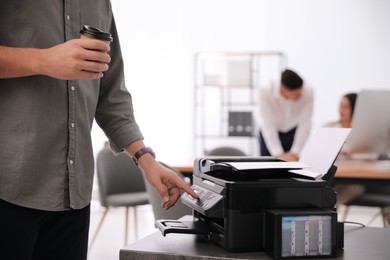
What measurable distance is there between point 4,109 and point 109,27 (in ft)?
1.55

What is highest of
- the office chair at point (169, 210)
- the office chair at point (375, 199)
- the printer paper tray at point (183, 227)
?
the printer paper tray at point (183, 227)

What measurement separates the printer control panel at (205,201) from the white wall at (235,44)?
5.29m

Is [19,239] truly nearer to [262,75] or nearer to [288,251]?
[288,251]

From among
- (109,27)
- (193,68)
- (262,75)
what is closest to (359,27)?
(262,75)

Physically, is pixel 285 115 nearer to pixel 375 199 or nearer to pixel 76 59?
pixel 375 199

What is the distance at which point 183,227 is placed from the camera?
146cm

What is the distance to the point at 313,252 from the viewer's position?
1.31m

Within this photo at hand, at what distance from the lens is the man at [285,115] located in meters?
4.68

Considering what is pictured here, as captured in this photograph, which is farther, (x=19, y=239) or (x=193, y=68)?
(x=193, y=68)

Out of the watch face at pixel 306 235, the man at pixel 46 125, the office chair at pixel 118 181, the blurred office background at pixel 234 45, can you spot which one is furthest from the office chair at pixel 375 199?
the man at pixel 46 125

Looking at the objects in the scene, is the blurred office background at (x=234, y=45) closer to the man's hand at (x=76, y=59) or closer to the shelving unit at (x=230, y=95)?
the shelving unit at (x=230, y=95)

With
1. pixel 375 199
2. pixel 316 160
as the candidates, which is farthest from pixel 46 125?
pixel 375 199

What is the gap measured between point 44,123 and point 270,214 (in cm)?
58

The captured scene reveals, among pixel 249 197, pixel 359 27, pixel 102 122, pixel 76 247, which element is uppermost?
pixel 359 27
